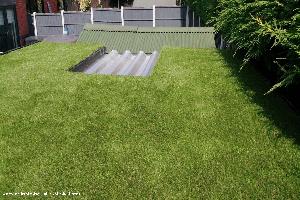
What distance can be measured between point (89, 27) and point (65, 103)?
27.2 ft

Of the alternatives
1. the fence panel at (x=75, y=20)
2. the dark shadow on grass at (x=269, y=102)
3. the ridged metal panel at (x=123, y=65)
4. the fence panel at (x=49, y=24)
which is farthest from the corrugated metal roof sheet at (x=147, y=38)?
the fence panel at (x=49, y=24)

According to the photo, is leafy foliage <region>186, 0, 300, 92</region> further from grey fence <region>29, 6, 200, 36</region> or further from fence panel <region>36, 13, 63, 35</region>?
fence panel <region>36, 13, 63, 35</region>

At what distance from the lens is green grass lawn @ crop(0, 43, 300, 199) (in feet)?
16.4

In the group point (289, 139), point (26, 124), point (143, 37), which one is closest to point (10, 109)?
point (26, 124)

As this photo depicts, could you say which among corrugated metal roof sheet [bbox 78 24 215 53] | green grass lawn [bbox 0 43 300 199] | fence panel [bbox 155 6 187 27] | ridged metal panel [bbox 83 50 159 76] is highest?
fence panel [bbox 155 6 187 27]

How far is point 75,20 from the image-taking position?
28.2 metres

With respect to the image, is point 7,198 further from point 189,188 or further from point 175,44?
point 175,44

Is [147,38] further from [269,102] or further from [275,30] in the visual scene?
[275,30]

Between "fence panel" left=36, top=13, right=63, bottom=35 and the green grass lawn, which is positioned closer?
the green grass lawn

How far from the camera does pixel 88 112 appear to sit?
7.29 meters

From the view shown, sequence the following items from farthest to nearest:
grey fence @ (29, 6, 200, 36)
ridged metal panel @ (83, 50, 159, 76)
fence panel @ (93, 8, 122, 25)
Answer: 1. fence panel @ (93, 8, 122, 25)
2. grey fence @ (29, 6, 200, 36)
3. ridged metal panel @ (83, 50, 159, 76)

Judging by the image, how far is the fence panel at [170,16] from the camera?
2723 centimetres

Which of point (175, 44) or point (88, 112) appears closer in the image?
point (88, 112)

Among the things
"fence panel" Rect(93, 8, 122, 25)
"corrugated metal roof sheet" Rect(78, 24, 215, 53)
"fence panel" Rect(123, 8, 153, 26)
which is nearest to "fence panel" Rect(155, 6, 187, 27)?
"fence panel" Rect(123, 8, 153, 26)
